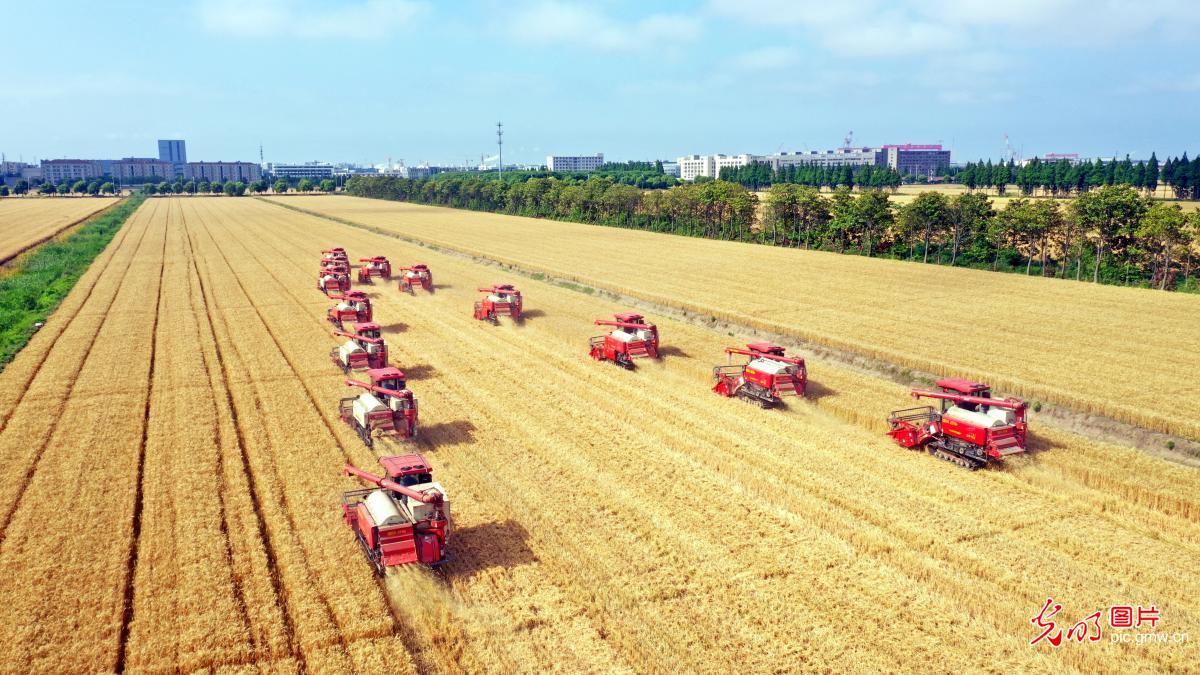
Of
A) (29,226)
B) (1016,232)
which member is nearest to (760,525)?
(1016,232)

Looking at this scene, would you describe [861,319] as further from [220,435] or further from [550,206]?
[550,206]

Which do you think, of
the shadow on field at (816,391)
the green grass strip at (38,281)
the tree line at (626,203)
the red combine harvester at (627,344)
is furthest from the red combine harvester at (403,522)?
the tree line at (626,203)

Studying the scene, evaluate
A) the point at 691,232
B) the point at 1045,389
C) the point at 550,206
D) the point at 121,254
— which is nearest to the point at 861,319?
the point at 1045,389

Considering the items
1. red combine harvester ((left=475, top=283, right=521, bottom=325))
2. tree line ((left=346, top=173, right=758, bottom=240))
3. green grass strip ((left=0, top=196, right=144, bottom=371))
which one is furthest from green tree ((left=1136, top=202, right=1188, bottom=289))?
green grass strip ((left=0, top=196, right=144, bottom=371))

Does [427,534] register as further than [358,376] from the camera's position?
No

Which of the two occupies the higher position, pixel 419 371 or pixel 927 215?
pixel 927 215

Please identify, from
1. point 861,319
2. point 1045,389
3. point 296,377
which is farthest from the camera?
point 861,319

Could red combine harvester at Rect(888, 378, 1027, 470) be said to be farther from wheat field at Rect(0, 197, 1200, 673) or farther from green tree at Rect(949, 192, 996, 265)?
green tree at Rect(949, 192, 996, 265)
